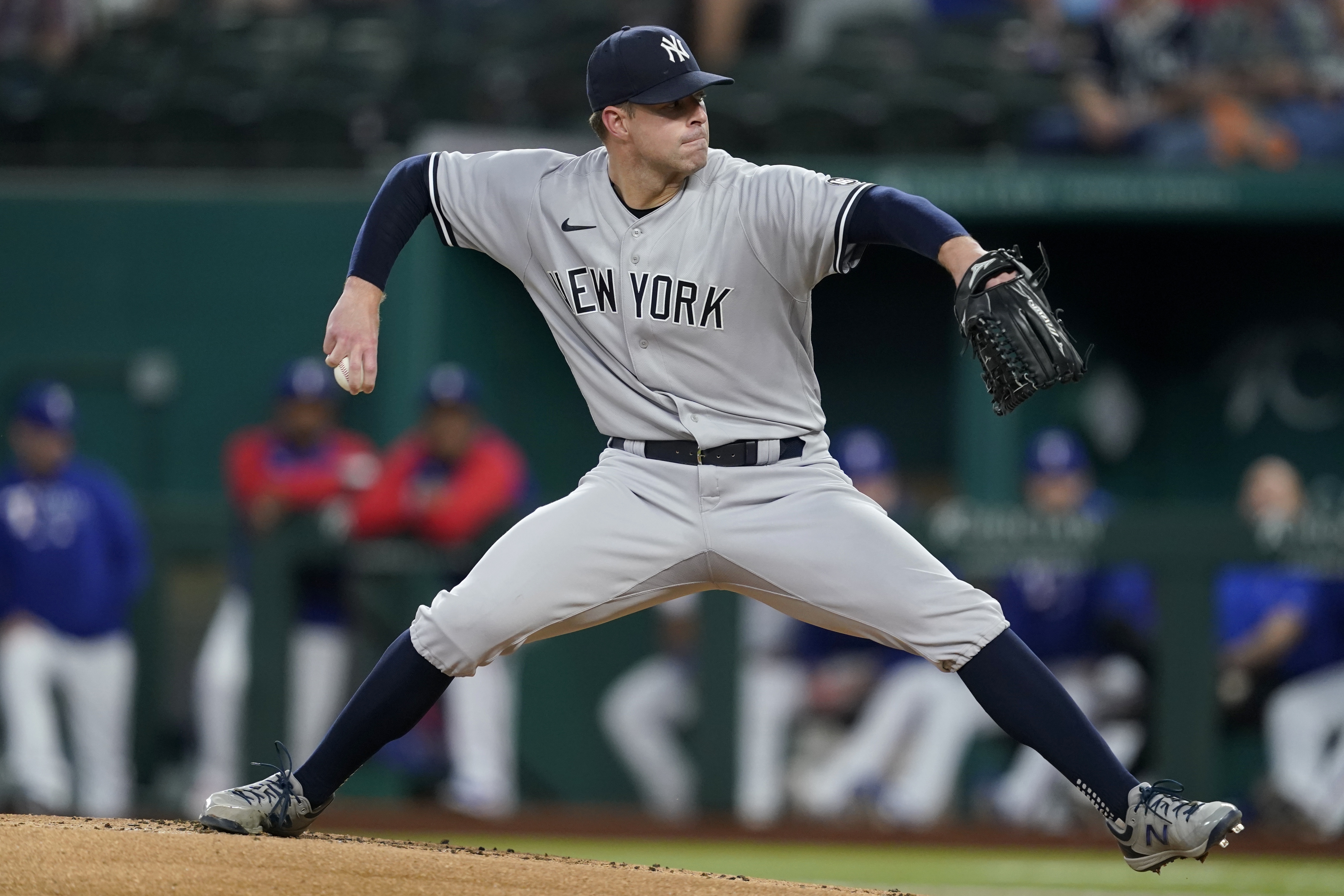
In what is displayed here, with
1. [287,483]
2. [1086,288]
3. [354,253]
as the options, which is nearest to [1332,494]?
[1086,288]

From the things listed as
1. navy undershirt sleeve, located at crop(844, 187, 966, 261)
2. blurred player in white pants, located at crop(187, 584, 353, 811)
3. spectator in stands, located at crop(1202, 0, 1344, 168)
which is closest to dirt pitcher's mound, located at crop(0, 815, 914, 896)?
navy undershirt sleeve, located at crop(844, 187, 966, 261)

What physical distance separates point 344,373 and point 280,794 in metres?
0.91

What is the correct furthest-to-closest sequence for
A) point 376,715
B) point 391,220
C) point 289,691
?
1. point 289,691
2. point 391,220
3. point 376,715

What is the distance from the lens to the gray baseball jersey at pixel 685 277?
338 centimetres

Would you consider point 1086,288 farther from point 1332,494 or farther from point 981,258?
point 981,258

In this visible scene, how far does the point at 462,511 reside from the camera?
7266 millimetres

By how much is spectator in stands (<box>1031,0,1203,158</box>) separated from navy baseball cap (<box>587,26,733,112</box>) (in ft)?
17.0

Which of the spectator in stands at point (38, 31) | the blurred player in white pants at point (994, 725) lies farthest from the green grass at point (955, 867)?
the spectator in stands at point (38, 31)

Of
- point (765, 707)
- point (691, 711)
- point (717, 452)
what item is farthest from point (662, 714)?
point (717, 452)

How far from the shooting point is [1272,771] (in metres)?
6.92

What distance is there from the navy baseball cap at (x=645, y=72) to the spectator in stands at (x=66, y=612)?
478cm

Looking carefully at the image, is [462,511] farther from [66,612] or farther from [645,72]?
[645,72]

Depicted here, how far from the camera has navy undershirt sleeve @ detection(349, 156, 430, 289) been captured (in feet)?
11.7

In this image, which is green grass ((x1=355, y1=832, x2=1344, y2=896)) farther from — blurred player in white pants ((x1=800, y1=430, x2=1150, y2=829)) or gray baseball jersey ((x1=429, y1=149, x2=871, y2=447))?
gray baseball jersey ((x1=429, y1=149, x2=871, y2=447))
